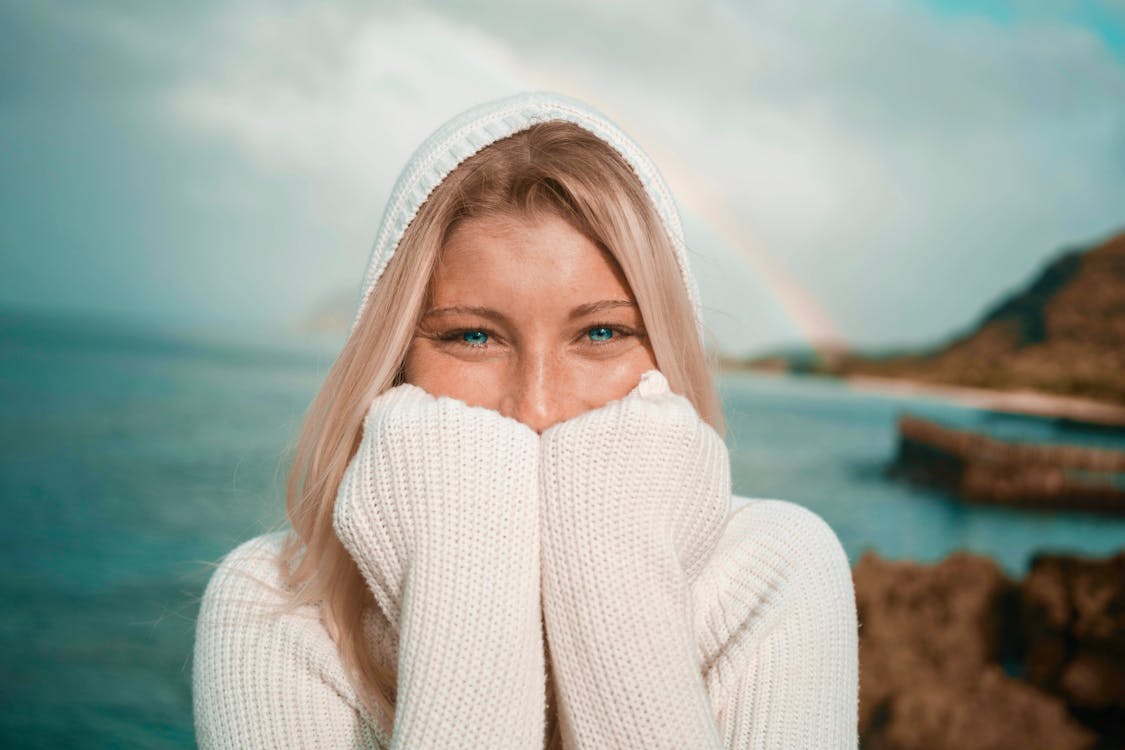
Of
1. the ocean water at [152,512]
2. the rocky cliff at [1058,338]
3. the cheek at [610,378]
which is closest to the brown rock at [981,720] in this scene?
the ocean water at [152,512]

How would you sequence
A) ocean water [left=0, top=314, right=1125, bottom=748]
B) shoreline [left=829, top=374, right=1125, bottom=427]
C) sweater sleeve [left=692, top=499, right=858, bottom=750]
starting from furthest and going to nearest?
shoreline [left=829, top=374, right=1125, bottom=427] < ocean water [left=0, top=314, right=1125, bottom=748] < sweater sleeve [left=692, top=499, right=858, bottom=750]

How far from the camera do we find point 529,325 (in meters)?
1.86

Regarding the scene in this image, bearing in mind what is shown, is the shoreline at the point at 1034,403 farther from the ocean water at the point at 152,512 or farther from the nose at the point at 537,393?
the nose at the point at 537,393

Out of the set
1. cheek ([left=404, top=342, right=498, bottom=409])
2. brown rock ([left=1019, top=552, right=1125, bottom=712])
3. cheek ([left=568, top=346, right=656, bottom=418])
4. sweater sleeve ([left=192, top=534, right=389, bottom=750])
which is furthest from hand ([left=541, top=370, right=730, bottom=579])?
brown rock ([left=1019, top=552, right=1125, bottom=712])

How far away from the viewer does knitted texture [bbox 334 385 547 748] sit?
148 centimetres

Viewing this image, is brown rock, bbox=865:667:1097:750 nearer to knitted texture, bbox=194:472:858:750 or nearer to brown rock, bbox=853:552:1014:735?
brown rock, bbox=853:552:1014:735

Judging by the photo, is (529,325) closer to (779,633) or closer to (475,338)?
(475,338)

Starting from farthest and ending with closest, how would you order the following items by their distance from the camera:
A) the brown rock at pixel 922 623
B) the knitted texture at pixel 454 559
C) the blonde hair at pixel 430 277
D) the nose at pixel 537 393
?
1. the brown rock at pixel 922 623
2. the blonde hair at pixel 430 277
3. the nose at pixel 537 393
4. the knitted texture at pixel 454 559

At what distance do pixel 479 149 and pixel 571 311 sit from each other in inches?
18.8

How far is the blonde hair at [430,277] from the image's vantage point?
6.33ft

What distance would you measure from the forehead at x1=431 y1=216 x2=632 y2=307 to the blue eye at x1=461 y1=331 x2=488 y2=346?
9cm

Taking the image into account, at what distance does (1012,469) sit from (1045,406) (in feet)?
64.7

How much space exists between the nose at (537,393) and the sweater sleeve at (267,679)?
2.16ft

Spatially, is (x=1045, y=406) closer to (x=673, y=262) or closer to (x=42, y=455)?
(x=42, y=455)
